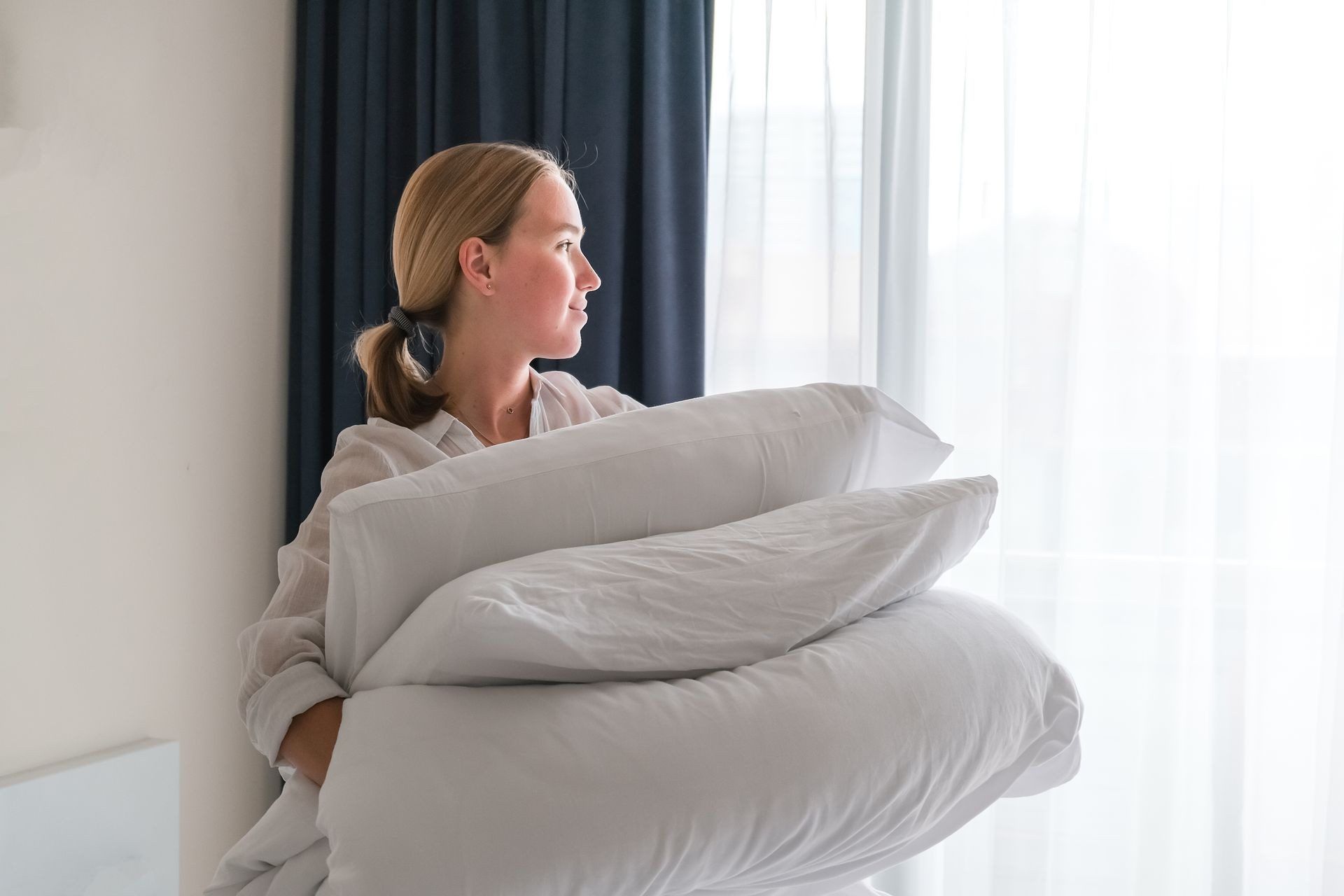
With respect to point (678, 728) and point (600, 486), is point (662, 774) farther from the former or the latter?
point (600, 486)

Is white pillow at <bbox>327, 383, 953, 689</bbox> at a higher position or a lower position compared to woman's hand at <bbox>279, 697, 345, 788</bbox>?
higher

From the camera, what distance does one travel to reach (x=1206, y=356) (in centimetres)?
171

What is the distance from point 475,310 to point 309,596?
51 centimetres

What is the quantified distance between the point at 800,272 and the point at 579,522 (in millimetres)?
1234

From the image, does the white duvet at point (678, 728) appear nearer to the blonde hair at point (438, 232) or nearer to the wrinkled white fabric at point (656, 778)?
the wrinkled white fabric at point (656, 778)

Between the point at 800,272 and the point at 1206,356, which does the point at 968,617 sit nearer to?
the point at 1206,356

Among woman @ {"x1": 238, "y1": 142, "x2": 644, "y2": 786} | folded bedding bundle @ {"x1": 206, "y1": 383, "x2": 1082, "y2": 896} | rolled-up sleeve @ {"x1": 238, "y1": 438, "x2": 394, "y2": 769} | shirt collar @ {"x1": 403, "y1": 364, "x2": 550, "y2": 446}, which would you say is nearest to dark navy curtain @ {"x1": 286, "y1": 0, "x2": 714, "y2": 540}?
woman @ {"x1": 238, "y1": 142, "x2": 644, "y2": 786}

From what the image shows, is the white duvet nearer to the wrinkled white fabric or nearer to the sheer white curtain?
the wrinkled white fabric

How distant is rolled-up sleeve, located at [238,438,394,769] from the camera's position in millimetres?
997

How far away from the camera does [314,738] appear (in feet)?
3.21

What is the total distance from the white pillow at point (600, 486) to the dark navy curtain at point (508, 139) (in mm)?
959

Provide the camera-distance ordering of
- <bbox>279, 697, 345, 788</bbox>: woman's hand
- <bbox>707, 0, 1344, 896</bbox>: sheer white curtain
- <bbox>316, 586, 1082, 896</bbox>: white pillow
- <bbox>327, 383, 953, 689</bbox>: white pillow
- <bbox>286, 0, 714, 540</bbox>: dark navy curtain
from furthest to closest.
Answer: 1. <bbox>286, 0, 714, 540</bbox>: dark navy curtain
2. <bbox>707, 0, 1344, 896</bbox>: sheer white curtain
3. <bbox>279, 697, 345, 788</bbox>: woman's hand
4. <bbox>327, 383, 953, 689</bbox>: white pillow
5. <bbox>316, 586, 1082, 896</bbox>: white pillow

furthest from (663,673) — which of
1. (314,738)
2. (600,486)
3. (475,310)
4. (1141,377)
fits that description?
(1141,377)

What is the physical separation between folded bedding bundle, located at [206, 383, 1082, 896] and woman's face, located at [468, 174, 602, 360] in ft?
1.50
